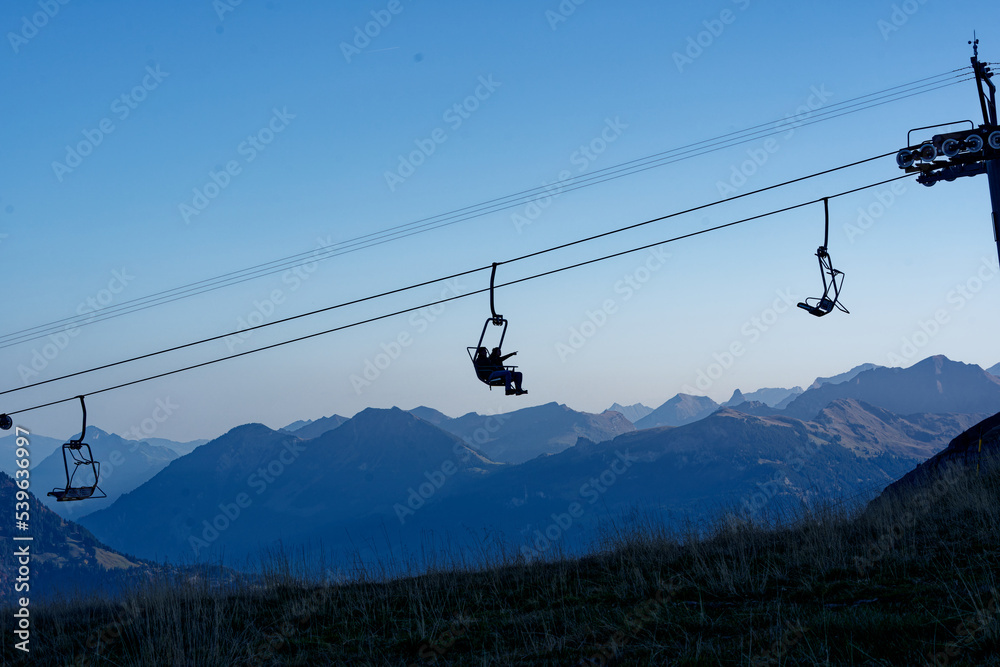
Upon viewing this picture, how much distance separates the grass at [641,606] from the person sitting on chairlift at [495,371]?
→ 3367 millimetres

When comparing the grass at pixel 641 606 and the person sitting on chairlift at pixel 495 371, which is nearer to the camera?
the grass at pixel 641 606

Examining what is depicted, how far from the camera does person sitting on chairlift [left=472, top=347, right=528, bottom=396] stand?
13.4 metres

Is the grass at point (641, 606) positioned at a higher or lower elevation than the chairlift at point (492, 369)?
lower

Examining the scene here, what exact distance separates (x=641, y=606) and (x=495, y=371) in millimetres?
4667

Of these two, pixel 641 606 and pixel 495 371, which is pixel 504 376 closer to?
pixel 495 371

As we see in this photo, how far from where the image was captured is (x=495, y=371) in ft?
44.1

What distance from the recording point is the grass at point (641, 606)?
329 inches

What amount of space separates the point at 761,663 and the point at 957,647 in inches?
72.8

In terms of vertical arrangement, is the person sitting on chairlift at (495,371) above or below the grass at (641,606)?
above

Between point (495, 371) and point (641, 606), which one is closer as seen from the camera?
point (641, 606)

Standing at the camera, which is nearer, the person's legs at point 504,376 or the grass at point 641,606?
the grass at point 641,606

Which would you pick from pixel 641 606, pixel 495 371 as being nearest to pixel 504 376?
pixel 495 371

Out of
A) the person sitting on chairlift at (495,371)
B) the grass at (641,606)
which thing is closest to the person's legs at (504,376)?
the person sitting on chairlift at (495,371)

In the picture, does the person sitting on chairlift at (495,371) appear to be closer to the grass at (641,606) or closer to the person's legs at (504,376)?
the person's legs at (504,376)
